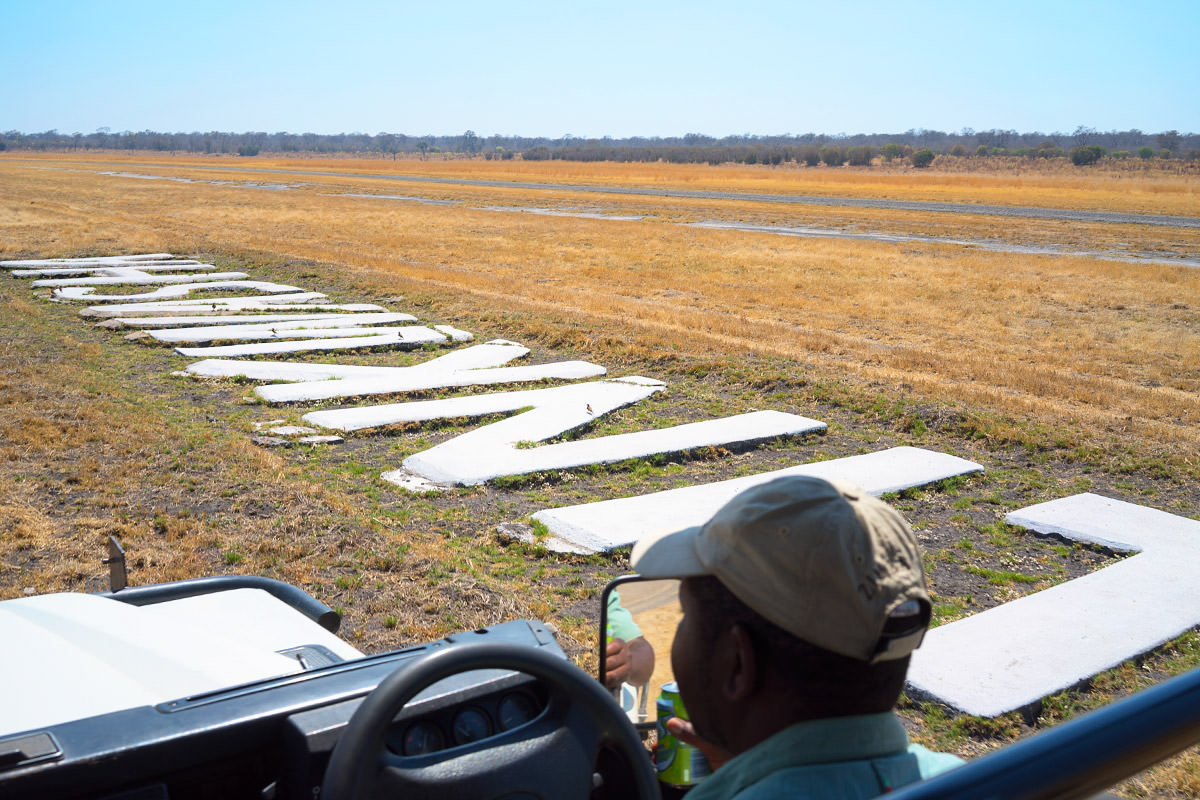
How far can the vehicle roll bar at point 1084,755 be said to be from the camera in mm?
832

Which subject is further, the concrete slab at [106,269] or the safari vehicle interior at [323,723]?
the concrete slab at [106,269]

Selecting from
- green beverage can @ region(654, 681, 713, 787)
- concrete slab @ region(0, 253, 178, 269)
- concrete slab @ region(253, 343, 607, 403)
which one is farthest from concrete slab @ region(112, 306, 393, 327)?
green beverage can @ region(654, 681, 713, 787)

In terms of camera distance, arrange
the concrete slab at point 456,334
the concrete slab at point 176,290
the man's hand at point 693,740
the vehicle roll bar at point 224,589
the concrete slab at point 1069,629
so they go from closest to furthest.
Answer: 1. the man's hand at point 693,740
2. the vehicle roll bar at point 224,589
3. the concrete slab at point 1069,629
4. the concrete slab at point 456,334
5. the concrete slab at point 176,290

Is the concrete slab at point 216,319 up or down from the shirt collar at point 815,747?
down

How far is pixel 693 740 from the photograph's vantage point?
5.97ft

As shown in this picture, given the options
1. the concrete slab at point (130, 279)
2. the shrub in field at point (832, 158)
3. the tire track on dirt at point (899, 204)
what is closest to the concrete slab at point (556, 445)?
the concrete slab at point (130, 279)

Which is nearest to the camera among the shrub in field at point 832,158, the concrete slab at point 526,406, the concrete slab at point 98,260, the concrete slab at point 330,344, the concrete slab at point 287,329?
the concrete slab at point 526,406

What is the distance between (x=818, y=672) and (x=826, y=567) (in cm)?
16

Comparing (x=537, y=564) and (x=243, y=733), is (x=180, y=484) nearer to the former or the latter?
(x=537, y=564)

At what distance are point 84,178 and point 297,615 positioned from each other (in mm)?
60499

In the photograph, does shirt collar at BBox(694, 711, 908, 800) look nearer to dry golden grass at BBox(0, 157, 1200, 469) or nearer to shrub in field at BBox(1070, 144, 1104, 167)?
dry golden grass at BBox(0, 157, 1200, 469)

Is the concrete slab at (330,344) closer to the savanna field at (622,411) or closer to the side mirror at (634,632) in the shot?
the savanna field at (622,411)

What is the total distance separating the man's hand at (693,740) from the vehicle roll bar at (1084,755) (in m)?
0.98

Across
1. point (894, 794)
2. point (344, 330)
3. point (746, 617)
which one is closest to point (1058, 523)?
point (746, 617)
